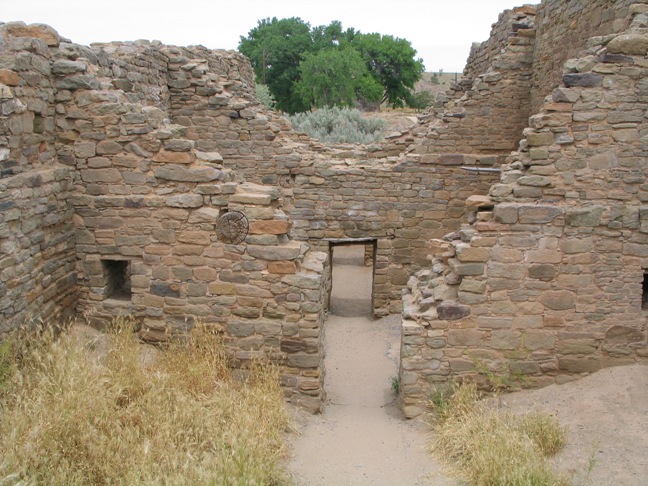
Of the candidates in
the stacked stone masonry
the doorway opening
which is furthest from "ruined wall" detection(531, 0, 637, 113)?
the doorway opening

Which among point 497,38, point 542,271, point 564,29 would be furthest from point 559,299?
point 497,38

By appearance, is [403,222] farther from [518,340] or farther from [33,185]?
[33,185]

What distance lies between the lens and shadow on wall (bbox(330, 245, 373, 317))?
41.8 feet

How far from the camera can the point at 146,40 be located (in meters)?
10.4

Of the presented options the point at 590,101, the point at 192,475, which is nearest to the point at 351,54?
the point at 590,101

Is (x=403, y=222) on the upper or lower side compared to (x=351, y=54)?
lower

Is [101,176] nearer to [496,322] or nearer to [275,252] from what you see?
[275,252]

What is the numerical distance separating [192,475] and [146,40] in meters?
8.08

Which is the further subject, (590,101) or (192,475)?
(590,101)

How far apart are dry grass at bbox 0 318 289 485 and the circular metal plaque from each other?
128 centimetres

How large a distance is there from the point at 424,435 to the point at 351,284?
7.82 m

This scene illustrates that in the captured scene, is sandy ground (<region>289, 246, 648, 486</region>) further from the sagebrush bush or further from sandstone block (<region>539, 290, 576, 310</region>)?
the sagebrush bush

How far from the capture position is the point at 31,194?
20.1ft

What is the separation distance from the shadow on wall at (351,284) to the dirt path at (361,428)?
995 mm
